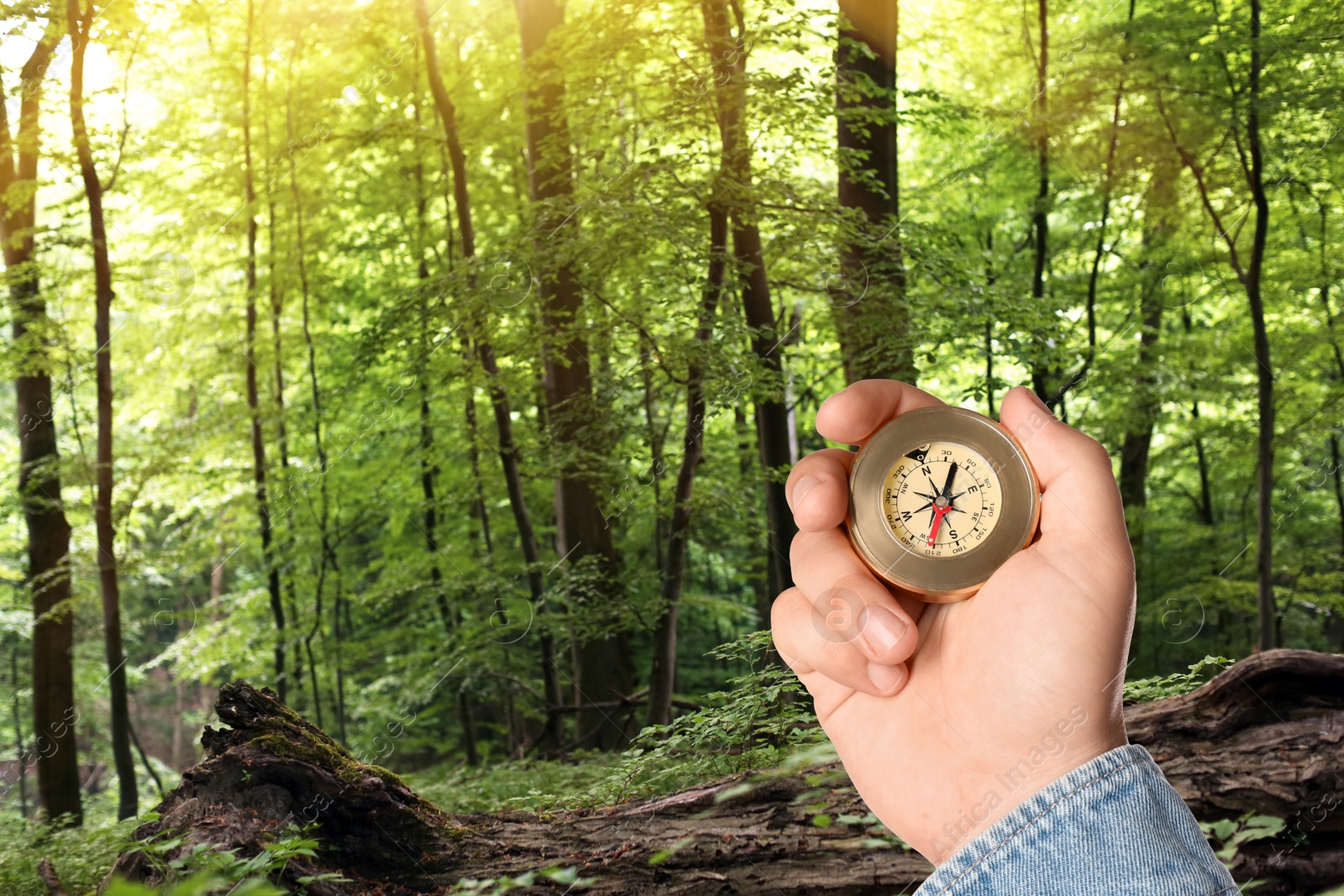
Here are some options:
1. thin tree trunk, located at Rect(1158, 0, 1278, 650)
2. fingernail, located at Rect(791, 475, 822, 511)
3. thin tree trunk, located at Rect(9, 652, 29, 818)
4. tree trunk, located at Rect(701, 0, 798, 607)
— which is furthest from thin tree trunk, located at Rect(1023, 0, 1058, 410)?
thin tree trunk, located at Rect(9, 652, 29, 818)

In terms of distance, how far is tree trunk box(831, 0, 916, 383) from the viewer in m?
3.84

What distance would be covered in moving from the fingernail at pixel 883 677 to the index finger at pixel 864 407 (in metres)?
0.29

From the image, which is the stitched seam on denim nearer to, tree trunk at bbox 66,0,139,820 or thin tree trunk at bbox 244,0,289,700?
tree trunk at bbox 66,0,139,820

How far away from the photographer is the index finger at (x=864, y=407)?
123 centimetres

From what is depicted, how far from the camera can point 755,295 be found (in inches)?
175

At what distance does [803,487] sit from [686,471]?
3.05 meters

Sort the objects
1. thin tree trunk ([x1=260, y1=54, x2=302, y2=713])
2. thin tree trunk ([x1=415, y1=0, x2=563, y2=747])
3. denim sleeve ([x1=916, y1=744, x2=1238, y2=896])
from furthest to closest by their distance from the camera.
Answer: thin tree trunk ([x1=260, y1=54, x2=302, y2=713]) → thin tree trunk ([x1=415, y1=0, x2=563, y2=747]) → denim sleeve ([x1=916, y1=744, x2=1238, y2=896])

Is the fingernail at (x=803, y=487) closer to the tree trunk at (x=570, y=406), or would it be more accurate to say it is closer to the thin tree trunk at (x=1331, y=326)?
the tree trunk at (x=570, y=406)

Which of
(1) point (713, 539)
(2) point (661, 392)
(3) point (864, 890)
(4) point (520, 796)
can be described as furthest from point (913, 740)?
(1) point (713, 539)

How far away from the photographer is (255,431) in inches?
243

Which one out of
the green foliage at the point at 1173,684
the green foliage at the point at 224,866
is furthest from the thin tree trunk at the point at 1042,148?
the green foliage at the point at 224,866

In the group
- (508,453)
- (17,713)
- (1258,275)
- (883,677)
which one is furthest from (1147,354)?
(17,713)

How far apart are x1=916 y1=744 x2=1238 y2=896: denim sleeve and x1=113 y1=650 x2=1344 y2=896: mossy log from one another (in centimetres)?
197

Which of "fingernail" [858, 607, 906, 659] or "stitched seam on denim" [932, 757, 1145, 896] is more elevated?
"fingernail" [858, 607, 906, 659]
